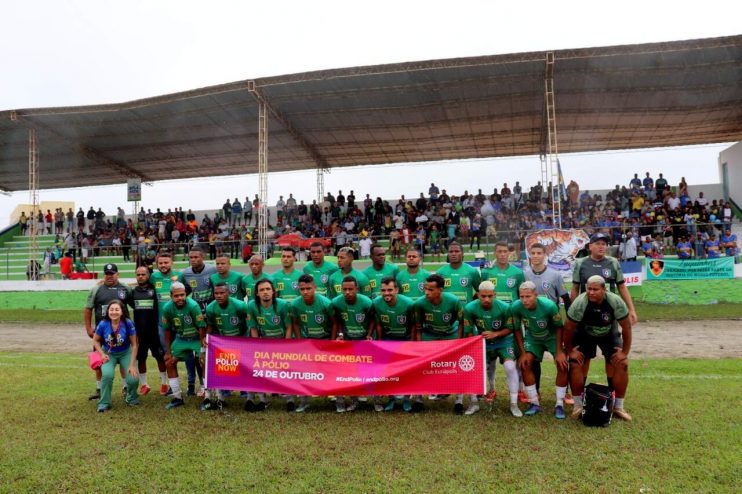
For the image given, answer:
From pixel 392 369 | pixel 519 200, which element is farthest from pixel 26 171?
pixel 392 369

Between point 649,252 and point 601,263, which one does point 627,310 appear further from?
point 649,252

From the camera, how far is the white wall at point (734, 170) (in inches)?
1005

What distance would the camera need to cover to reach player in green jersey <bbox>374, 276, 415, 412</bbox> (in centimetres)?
727

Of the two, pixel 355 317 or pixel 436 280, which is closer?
pixel 436 280

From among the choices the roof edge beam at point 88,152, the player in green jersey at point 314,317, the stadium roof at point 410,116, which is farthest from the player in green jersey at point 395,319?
the roof edge beam at point 88,152

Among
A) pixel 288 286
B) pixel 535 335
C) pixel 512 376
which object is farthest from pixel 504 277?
pixel 288 286

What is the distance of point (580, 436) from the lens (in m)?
5.90

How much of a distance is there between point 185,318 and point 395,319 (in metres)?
3.02

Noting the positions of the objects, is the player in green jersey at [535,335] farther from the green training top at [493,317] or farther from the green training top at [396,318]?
the green training top at [396,318]

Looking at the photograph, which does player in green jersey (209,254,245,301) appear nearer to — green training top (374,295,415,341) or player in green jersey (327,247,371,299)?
player in green jersey (327,247,371,299)

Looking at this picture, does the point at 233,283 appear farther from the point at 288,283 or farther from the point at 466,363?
the point at 466,363

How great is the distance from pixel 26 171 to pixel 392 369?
3339cm

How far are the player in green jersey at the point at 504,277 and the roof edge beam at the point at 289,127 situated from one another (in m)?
15.4

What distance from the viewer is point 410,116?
23703 millimetres
